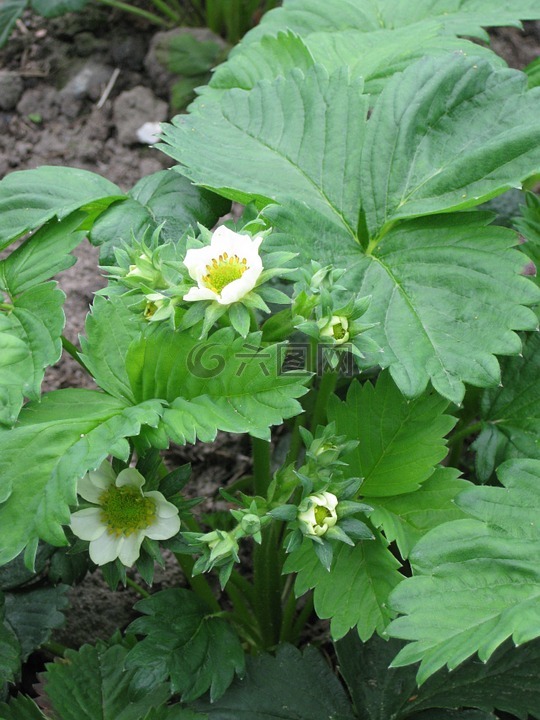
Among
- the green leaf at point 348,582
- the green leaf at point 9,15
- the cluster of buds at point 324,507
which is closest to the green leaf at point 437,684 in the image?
the green leaf at point 348,582

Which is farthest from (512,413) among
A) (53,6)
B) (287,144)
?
(53,6)

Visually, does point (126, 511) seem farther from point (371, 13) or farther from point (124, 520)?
point (371, 13)

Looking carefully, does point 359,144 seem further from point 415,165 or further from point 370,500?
point 370,500

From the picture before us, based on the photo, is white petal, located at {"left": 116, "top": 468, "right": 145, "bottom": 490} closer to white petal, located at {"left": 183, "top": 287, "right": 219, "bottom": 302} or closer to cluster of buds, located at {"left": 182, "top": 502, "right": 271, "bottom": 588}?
cluster of buds, located at {"left": 182, "top": 502, "right": 271, "bottom": 588}

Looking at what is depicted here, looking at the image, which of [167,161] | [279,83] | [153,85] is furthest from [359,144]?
[153,85]

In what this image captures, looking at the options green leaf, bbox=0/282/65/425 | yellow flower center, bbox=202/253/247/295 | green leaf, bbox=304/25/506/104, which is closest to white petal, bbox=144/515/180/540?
green leaf, bbox=0/282/65/425

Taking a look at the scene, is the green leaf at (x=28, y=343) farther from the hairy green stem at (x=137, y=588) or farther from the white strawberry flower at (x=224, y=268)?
the hairy green stem at (x=137, y=588)
